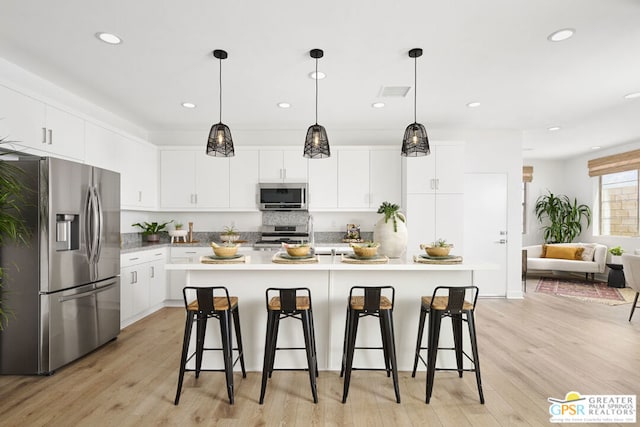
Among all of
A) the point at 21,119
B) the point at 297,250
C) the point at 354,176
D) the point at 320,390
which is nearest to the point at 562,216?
the point at 354,176

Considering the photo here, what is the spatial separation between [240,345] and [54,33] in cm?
265

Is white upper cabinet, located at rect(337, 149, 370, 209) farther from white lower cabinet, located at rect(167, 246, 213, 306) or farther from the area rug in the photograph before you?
the area rug

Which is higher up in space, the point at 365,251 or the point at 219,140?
the point at 219,140

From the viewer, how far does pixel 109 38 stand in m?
2.78

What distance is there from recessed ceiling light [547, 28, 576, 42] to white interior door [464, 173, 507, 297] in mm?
3015

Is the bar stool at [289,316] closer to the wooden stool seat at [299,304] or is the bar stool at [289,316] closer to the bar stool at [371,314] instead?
the wooden stool seat at [299,304]

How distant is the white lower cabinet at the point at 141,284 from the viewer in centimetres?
416

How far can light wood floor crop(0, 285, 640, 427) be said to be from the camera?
2.30 meters

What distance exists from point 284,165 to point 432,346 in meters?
3.54

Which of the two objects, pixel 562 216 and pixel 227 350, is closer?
pixel 227 350

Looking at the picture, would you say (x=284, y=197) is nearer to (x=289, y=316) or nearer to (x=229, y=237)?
(x=229, y=237)

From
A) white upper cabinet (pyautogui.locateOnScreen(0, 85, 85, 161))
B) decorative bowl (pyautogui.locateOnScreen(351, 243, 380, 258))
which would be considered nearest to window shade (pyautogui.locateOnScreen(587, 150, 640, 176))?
decorative bowl (pyautogui.locateOnScreen(351, 243, 380, 258))

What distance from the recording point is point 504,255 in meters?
5.69

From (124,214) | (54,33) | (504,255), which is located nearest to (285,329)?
(54,33)
